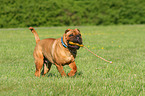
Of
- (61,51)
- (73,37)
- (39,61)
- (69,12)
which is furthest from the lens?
(69,12)

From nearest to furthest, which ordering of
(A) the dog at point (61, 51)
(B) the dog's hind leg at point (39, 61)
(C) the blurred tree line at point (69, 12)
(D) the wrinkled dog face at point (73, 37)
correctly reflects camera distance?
(D) the wrinkled dog face at point (73, 37) → (A) the dog at point (61, 51) → (B) the dog's hind leg at point (39, 61) → (C) the blurred tree line at point (69, 12)

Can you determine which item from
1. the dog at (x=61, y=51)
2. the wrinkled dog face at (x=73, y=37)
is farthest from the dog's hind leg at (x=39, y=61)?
the wrinkled dog face at (x=73, y=37)

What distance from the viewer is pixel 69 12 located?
2741 cm

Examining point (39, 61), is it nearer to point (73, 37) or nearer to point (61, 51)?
point (61, 51)

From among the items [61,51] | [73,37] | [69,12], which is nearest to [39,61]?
[61,51]

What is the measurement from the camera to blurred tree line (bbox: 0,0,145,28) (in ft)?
81.8

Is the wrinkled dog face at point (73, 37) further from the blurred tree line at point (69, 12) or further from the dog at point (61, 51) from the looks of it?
the blurred tree line at point (69, 12)

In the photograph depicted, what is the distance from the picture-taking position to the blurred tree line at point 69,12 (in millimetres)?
24922

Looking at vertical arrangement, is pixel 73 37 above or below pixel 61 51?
above

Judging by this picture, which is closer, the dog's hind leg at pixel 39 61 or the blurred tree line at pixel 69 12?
the dog's hind leg at pixel 39 61

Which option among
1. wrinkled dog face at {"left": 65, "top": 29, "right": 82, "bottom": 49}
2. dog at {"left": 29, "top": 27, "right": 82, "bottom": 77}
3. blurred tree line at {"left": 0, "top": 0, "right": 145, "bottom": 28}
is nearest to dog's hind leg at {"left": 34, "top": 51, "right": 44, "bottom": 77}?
dog at {"left": 29, "top": 27, "right": 82, "bottom": 77}

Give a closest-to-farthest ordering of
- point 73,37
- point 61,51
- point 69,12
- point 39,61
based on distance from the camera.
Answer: point 73,37 < point 61,51 < point 39,61 < point 69,12

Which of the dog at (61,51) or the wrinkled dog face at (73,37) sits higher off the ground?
the wrinkled dog face at (73,37)

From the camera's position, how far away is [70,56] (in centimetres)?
568
